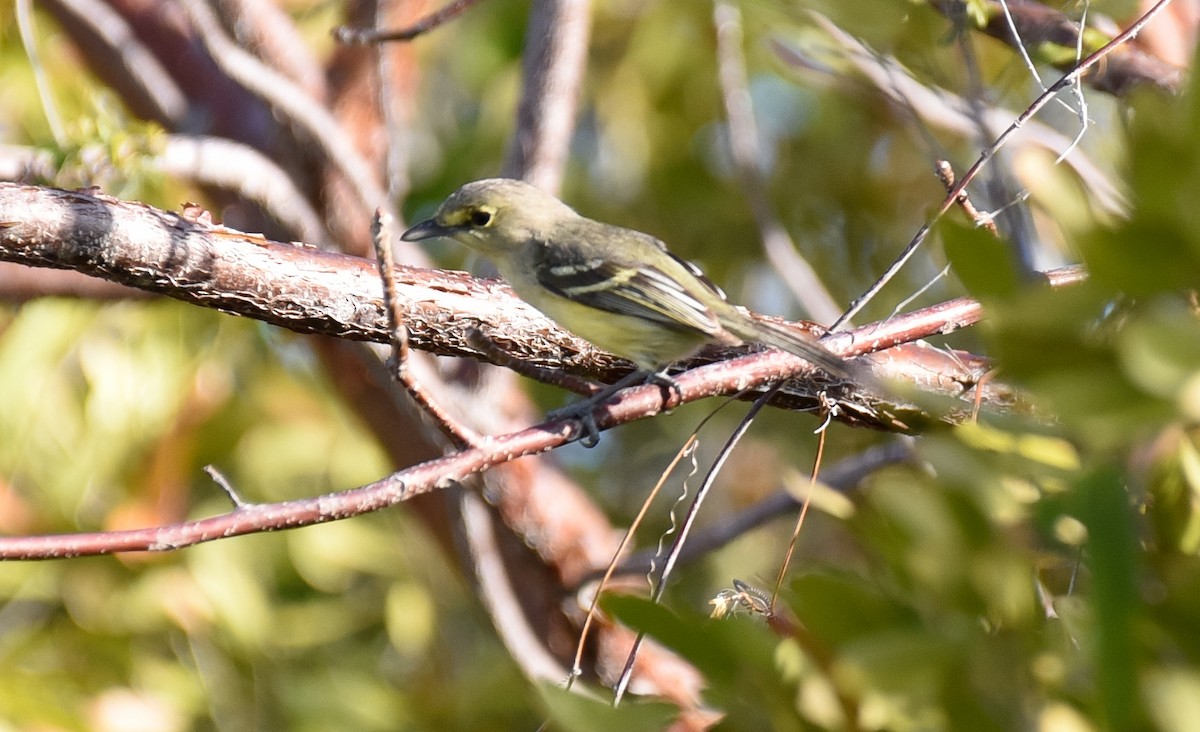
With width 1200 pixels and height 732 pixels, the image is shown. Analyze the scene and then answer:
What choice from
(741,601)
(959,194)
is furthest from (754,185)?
(741,601)

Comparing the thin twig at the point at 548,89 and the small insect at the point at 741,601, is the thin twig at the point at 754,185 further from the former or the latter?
the small insect at the point at 741,601

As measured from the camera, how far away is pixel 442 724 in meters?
4.10

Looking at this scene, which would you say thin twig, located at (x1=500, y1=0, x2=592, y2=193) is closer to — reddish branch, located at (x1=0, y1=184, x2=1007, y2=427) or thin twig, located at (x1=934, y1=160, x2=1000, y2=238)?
reddish branch, located at (x1=0, y1=184, x2=1007, y2=427)

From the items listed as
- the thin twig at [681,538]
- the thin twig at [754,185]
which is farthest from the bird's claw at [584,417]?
the thin twig at [754,185]

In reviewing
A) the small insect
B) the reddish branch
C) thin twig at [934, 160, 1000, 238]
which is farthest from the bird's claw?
thin twig at [934, 160, 1000, 238]

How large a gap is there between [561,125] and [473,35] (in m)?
1.60

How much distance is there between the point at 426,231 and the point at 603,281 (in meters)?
0.64

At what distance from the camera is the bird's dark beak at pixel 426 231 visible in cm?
340

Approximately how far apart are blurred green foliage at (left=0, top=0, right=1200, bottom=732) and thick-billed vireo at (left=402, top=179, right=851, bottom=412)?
0.62 metres

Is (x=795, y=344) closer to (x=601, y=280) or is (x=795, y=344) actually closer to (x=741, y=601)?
(x=741, y=601)

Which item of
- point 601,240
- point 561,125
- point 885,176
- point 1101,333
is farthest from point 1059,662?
point 885,176

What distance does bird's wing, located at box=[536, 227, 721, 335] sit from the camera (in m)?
2.88

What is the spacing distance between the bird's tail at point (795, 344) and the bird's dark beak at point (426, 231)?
3.62ft

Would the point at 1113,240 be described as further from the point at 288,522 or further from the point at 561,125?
the point at 561,125
